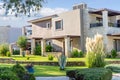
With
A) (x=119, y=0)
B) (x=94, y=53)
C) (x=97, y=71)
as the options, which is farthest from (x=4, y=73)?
(x=119, y=0)

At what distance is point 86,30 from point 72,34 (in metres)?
2.12

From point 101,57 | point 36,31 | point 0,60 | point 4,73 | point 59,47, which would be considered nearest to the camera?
point 4,73

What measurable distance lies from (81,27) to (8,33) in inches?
1113

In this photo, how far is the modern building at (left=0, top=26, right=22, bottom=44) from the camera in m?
59.3

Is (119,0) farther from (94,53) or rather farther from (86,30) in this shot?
(94,53)

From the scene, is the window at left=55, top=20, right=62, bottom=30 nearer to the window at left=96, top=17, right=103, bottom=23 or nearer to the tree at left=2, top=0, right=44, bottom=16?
the window at left=96, top=17, right=103, bottom=23

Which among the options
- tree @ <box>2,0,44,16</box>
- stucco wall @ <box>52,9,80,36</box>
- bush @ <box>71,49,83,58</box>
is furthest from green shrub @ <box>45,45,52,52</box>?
tree @ <box>2,0,44,16</box>

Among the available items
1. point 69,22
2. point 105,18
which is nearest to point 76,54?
point 105,18

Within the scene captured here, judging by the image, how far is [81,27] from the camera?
36656mm

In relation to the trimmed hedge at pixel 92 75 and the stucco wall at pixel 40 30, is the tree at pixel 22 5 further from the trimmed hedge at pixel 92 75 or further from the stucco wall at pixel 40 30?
the stucco wall at pixel 40 30

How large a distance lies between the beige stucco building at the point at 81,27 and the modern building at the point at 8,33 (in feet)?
62.0

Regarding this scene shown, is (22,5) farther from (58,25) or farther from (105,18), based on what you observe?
(58,25)

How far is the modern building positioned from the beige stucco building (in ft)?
62.0

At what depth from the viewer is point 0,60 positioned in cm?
2772
